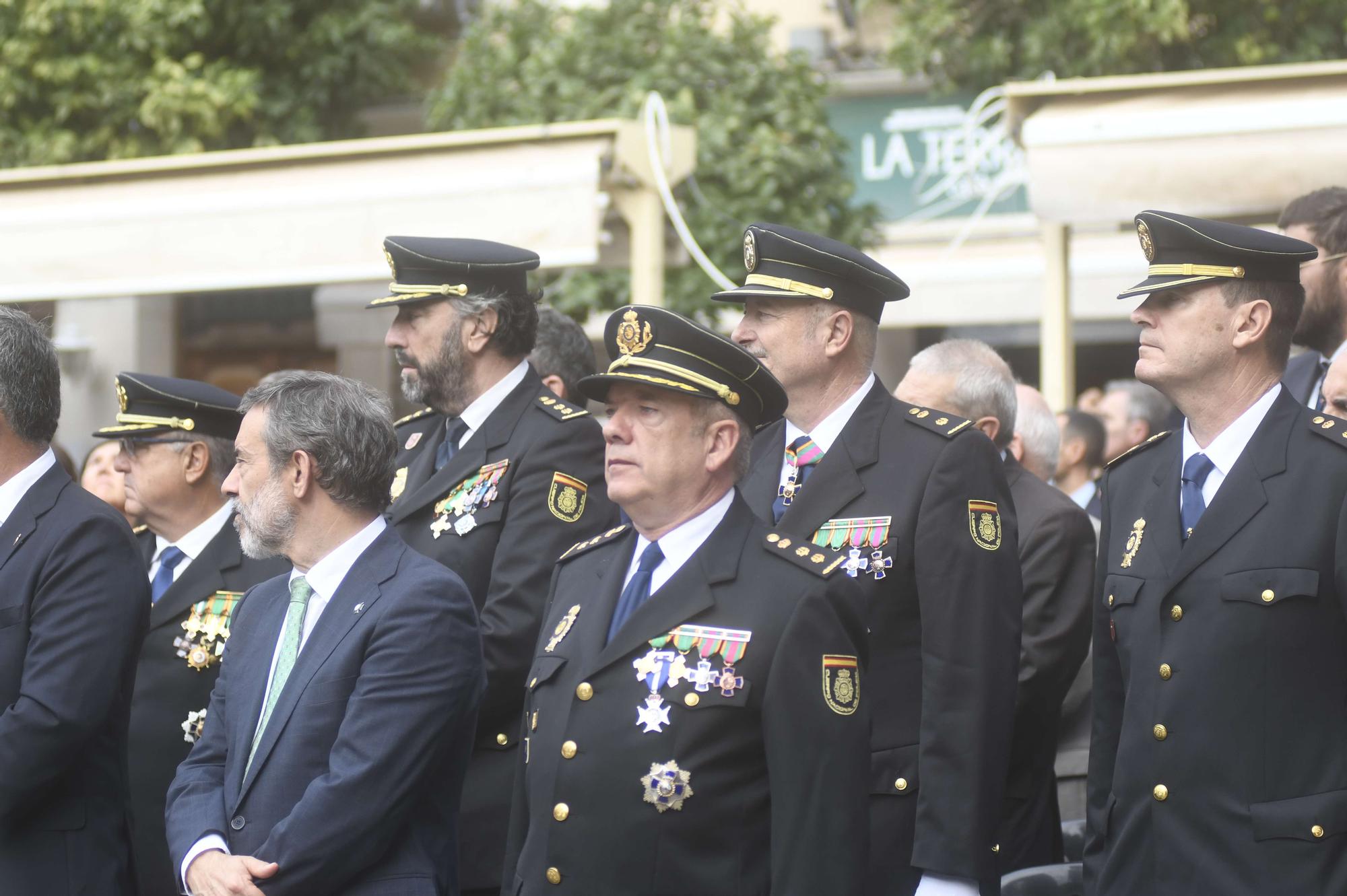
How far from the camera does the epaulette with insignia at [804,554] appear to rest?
3.24 meters

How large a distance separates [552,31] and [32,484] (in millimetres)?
7900

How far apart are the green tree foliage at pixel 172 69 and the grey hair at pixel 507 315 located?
8.00 m

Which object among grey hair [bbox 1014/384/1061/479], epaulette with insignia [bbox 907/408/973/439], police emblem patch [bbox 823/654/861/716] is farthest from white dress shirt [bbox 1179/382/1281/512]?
grey hair [bbox 1014/384/1061/479]

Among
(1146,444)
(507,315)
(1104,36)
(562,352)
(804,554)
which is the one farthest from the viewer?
(1104,36)

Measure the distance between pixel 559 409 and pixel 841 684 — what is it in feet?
5.46

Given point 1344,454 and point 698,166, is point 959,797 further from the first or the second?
point 698,166

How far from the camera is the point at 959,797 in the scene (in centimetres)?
364

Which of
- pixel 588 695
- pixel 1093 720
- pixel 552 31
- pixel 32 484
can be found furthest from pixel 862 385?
pixel 552 31

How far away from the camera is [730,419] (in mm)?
3434

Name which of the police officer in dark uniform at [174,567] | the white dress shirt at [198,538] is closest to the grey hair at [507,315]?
the police officer in dark uniform at [174,567]

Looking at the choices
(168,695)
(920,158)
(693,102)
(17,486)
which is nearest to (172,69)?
(693,102)

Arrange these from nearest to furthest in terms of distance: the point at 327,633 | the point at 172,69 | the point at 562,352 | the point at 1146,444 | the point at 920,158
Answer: the point at 327,633, the point at 1146,444, the point at 562,352, the point at 172,69, the point at 920,158

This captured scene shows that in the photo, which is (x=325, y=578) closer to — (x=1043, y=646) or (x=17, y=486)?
(x=17, y=486)

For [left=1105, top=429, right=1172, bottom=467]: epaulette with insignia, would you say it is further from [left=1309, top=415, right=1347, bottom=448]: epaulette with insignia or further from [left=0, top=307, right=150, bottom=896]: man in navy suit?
[left=0, top=307, right=150, bottom=896]: man in navy suit
